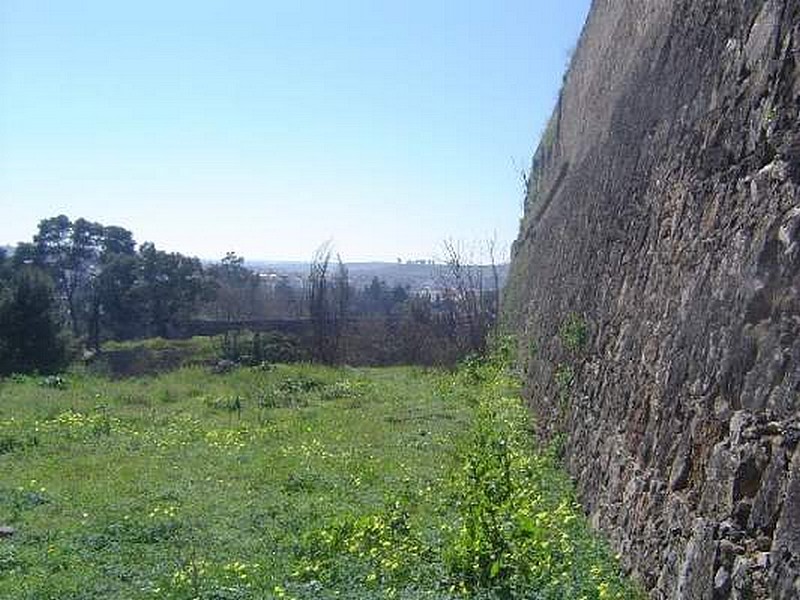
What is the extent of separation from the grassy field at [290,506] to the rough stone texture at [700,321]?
0.61 meters

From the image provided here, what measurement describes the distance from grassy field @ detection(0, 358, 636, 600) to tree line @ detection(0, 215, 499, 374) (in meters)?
10.5

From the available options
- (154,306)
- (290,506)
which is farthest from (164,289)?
(290,506)

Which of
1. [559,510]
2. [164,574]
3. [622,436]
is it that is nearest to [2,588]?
[164,574]

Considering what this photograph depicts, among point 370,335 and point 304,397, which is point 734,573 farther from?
point 370,335

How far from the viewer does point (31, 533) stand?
707cm

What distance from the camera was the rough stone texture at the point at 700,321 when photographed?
3.16 meters

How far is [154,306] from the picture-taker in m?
36.4

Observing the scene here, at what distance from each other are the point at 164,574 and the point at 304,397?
11.4m

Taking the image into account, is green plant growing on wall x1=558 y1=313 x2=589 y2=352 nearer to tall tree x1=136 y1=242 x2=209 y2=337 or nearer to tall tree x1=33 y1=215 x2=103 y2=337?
tall tree x1=136 y1=242 x2=209 y2=337

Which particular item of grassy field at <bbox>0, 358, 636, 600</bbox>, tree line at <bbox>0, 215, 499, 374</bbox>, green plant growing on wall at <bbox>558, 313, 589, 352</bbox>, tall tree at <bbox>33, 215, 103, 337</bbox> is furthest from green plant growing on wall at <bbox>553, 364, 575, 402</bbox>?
tall tree at <bbox>33, 215, 103, 337</bbox>

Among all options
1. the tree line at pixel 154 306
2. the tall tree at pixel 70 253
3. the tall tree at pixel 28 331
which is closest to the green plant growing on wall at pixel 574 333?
the tree line at pixel 154 306

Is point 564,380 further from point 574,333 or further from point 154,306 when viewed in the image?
point 154,306

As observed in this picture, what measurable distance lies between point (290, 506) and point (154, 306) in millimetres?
30177

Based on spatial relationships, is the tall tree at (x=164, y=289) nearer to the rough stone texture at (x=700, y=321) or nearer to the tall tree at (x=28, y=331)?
the tall tree at (x=28, y=331)
